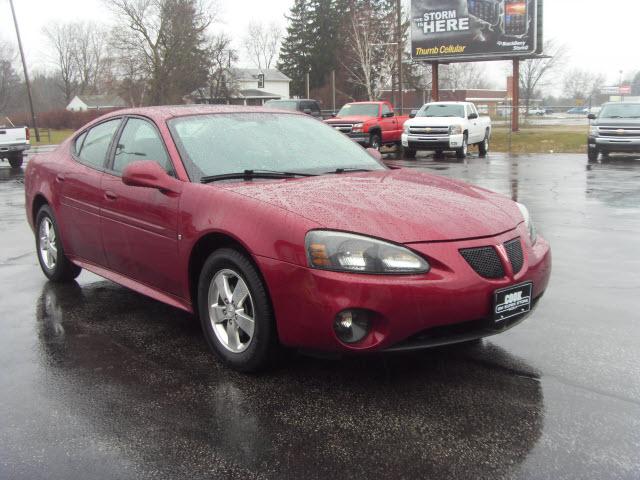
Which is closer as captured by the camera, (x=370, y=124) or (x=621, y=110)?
(x=621, y=110)

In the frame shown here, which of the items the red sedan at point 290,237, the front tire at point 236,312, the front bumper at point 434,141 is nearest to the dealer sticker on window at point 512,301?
the red sedan at point 290,237

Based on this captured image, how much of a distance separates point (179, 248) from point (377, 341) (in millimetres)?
1485

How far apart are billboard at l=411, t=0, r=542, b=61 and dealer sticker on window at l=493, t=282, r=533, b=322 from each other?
106 ft

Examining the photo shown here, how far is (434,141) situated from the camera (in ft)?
72.3

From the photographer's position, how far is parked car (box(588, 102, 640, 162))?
19734mm

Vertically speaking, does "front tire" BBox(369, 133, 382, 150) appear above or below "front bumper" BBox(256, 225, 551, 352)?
below

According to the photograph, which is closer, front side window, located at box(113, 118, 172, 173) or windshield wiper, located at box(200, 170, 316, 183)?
windshield wiper, located at box(200, 170, 316, 183)

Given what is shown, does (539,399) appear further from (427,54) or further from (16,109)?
(16,109)

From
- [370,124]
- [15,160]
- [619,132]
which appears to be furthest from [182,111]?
[370,124]

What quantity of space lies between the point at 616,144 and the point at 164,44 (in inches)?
1601

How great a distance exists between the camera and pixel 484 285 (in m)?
3.37

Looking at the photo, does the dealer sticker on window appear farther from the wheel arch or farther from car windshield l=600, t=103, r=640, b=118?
car windshield l=600, t=103, r=640, b=118

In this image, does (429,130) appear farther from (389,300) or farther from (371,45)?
(371,45)

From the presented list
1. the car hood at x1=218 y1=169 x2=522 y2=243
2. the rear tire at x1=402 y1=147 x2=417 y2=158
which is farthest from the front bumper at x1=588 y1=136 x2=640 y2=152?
the car hood at x1=218 y1=169 x2=522 y2=243
